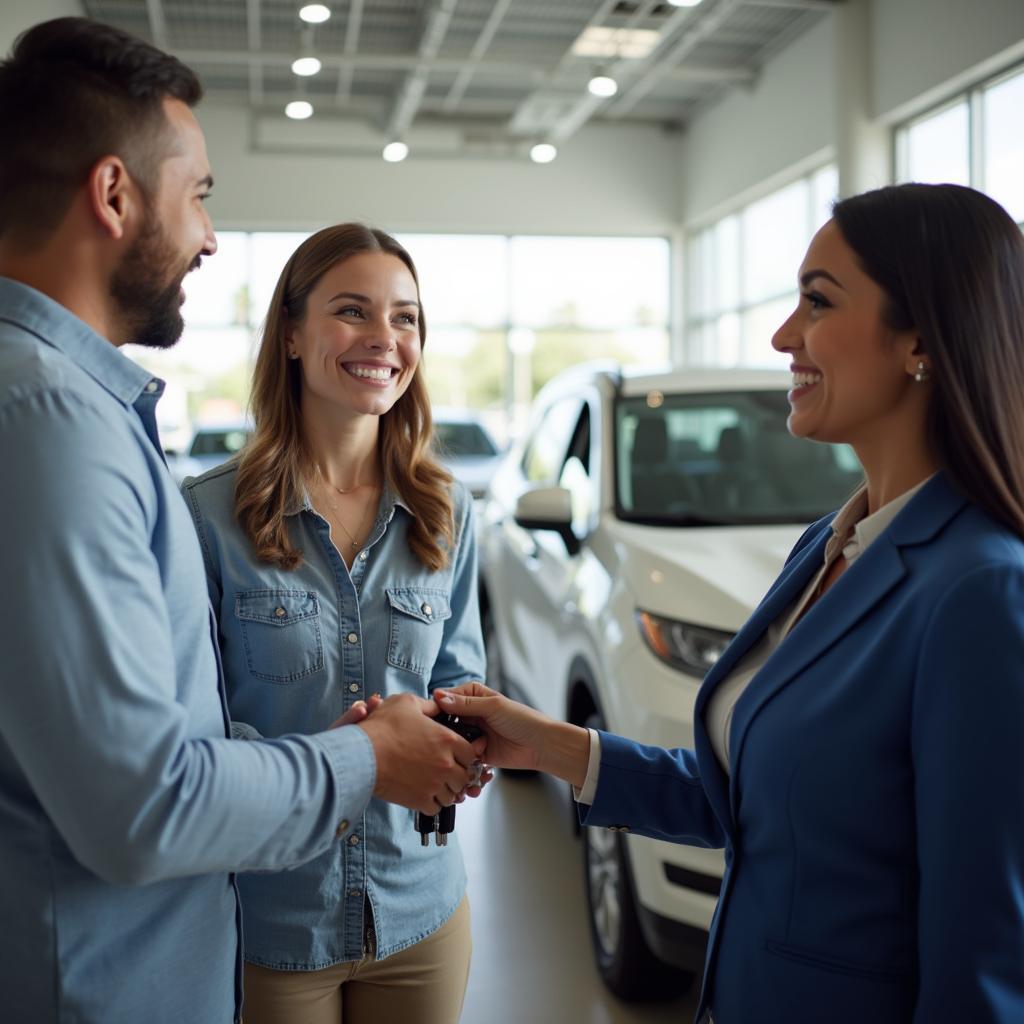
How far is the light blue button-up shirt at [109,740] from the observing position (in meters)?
1.09

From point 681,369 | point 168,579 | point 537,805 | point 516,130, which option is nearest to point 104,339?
point 168,579

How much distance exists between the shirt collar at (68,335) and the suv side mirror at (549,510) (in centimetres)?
243

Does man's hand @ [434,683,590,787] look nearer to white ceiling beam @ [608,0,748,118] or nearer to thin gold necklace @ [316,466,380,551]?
thin gold necklace @ [316,466,380,551]

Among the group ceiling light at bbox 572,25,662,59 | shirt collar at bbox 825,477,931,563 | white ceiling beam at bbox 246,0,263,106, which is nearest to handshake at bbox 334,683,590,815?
shirt collar at bbox 825,477,931,563

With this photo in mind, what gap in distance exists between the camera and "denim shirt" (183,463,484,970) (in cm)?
187

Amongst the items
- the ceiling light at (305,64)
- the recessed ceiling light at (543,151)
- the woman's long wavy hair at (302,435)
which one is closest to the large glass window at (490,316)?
the recessed ceiling light at (543,151)

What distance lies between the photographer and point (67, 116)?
1257 mm

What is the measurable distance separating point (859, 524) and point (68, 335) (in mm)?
1001

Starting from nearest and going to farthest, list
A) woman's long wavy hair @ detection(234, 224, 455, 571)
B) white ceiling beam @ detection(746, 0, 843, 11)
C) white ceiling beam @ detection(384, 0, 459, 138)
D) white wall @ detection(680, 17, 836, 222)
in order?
woman's long wavy hair @ detection(234, 224, 455, 571), white ceiling beam @ detection(746, 0, 843, 11), white ceiling beam @ detection(384, 0, 459, 138), white wall @ detection(680, 17, 836, 222)

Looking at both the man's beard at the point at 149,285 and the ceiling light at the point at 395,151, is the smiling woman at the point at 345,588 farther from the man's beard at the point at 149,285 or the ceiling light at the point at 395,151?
the ceiling light at the point at 395,151

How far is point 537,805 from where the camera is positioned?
4.92 meters

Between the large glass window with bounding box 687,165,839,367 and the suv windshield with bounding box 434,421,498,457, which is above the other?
the large glass window with bounding box 687,165,839,367

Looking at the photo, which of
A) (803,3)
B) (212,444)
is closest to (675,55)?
(803,3)

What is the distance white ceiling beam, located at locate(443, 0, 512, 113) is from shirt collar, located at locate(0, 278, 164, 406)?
10.3 meters
